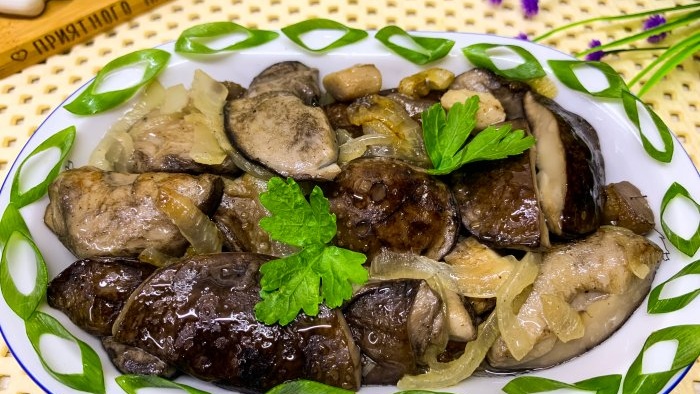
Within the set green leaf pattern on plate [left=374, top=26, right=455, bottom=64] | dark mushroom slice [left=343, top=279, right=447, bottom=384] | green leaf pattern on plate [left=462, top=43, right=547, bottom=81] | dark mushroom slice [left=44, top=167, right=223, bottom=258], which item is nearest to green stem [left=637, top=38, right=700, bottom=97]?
green leaf pattern on plate [left=462, top=43, right=547, bottom=81]

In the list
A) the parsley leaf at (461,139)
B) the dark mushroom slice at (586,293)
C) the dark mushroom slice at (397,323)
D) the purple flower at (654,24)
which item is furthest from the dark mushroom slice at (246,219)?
the purple flower at (654,24)

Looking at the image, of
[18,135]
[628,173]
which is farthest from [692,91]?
[18,135]

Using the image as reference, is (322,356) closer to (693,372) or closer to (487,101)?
(487,101)

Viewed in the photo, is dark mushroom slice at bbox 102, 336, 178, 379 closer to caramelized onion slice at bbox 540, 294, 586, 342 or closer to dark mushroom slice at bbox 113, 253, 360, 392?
dark mushroom slice at bbox 113, 253, 360, 392

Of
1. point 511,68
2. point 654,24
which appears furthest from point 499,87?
point 654,24

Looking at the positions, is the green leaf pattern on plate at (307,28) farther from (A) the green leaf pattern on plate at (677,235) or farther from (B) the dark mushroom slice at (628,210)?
(A) the green leaf pattern on plate at (677,235)

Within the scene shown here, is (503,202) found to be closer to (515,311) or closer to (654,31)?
(515,311)
